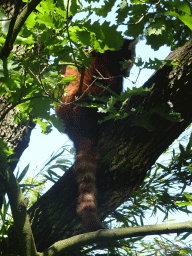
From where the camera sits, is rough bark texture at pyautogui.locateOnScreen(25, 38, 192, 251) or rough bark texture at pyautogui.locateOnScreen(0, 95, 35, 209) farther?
rough bark texture at pyautogui.locateOnScreen(0, 95, 35, 209)

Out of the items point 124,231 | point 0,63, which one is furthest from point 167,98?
point 0,63

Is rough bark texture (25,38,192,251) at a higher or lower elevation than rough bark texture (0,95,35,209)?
lower

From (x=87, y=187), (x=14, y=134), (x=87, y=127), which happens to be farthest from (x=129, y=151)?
(x=14, y=134)

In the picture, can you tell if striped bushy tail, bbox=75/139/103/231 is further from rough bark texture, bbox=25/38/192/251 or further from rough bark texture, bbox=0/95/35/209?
rough bark texture, bbox=0/95/35/209

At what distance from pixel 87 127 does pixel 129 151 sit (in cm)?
41

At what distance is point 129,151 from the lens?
4.15 ft

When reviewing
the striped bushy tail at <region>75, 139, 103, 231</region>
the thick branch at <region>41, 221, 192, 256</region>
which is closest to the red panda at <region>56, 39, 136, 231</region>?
the striped bushy tail at <region>75, 139, 103, 231</region>

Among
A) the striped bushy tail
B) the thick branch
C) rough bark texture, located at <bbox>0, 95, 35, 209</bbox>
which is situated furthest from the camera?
rough bark texture, located at <bbox>0, 95, 35, 209</bbox>

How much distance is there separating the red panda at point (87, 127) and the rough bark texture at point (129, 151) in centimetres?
6

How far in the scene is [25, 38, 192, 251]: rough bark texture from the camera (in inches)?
47.3

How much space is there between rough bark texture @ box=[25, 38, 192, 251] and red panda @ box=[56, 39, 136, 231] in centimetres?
6

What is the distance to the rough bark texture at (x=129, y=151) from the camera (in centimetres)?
120

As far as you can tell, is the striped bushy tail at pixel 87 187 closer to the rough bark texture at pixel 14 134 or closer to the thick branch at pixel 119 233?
the thick branch at pixel 119 233

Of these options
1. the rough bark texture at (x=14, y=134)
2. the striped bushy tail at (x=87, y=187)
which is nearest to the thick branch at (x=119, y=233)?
the striped bushy tail at (x=87, y=187)
